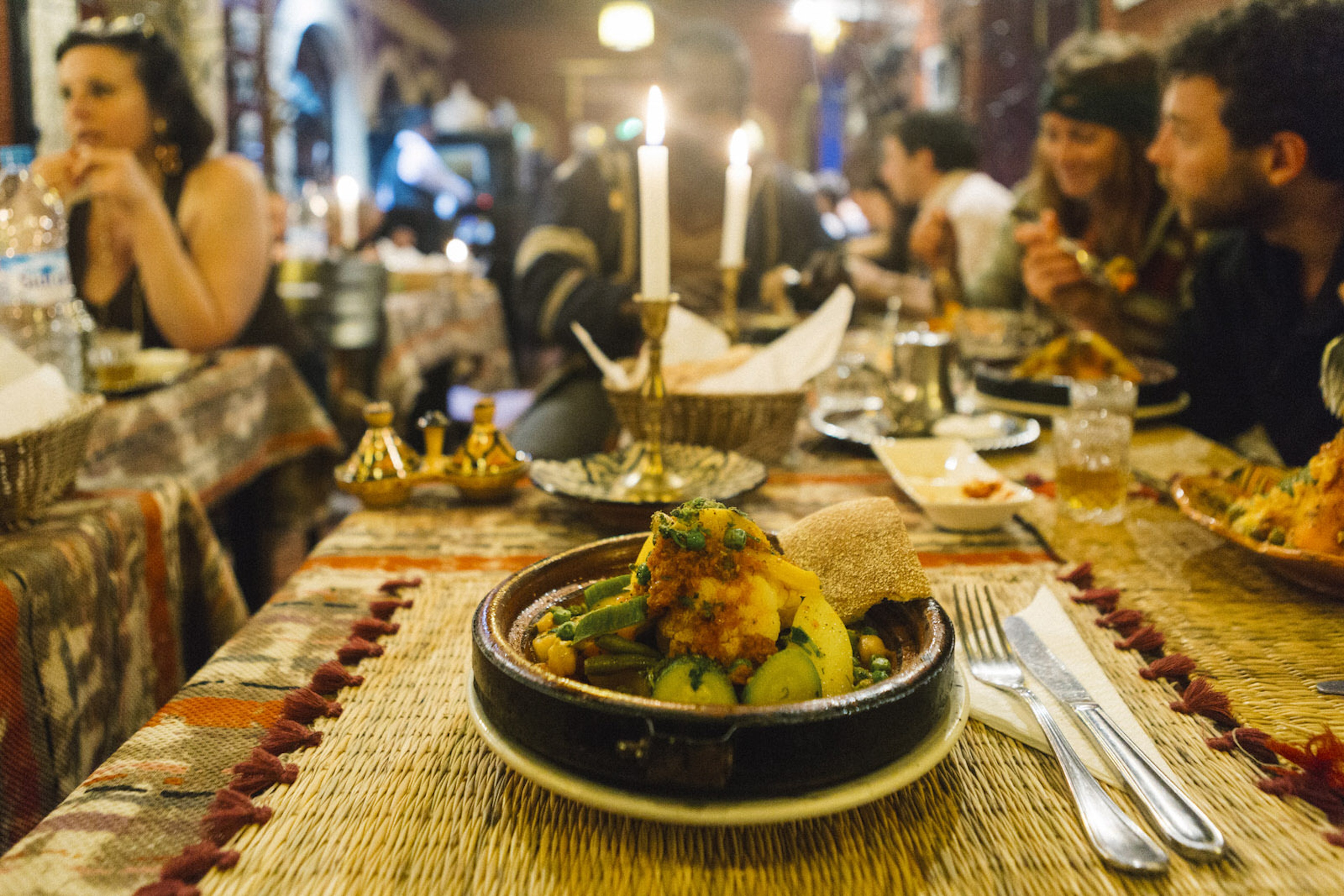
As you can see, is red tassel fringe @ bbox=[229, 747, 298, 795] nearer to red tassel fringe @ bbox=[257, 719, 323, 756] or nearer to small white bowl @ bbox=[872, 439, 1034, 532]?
red tassel fringe @ bbox=[257, 719, 323, 756]

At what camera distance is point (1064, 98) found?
2.92m

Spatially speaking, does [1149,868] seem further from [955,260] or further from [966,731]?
[955,260]

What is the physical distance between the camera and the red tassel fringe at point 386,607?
931 mm

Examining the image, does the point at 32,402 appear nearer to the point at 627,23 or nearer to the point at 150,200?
the point at 150,200

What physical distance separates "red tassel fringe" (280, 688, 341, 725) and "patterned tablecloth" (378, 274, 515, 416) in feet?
10.6

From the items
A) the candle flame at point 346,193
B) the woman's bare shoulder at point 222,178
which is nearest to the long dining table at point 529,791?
the woman's bare shoulder at point 222,178

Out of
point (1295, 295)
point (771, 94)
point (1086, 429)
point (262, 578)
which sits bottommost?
point (262, 578)

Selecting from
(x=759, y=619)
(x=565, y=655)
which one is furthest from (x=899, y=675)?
(x=565, y=655)

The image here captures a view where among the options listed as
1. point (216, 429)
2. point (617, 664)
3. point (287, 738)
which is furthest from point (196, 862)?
point (216, 429)

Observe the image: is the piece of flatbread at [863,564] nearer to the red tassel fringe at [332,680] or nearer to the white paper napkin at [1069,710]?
the white paper napkin at [1069,710]

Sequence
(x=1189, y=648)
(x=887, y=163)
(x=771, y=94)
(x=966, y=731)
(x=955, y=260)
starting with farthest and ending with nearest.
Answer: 1. (x=771, y=94)
2. (x=887, y=163)
3. (x=955, y=260)
4. (x=1189, y=648)
5. (x=966, y=731)

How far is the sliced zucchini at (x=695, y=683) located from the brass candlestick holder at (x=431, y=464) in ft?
2.42

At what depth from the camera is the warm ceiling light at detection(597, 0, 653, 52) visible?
377 inches

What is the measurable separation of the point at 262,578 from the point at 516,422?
850 mm
